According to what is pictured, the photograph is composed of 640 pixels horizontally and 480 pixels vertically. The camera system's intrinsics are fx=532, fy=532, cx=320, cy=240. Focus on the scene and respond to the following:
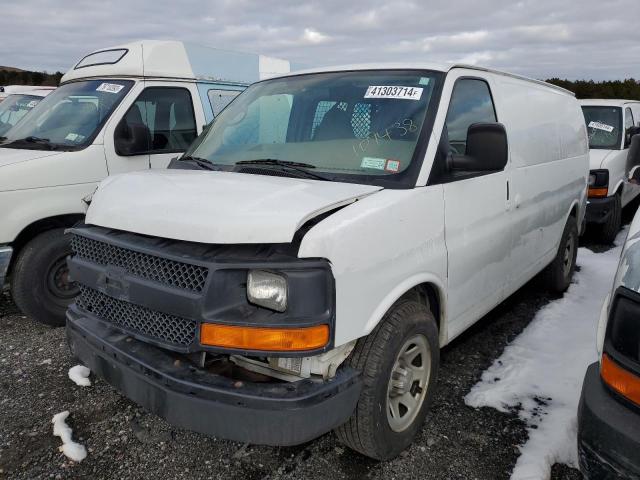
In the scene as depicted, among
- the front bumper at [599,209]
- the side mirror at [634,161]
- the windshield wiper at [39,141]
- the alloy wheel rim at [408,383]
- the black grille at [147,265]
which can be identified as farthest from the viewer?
the front bumper at [599,209]

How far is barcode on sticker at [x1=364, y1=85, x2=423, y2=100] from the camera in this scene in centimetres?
306

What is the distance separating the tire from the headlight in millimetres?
3763

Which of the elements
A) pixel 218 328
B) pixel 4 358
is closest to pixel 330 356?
pixel 218 328

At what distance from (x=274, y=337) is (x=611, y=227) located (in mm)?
6553

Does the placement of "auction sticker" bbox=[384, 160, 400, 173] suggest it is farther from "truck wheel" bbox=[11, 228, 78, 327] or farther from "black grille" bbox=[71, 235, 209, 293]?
"truck wheel" bbox=[11, 228, 78, 327]

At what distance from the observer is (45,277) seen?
448cm

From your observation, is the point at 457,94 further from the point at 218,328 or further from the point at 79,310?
the point at 79,310

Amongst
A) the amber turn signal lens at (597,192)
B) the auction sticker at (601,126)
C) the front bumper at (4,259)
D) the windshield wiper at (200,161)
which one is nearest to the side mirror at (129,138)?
the front bumper at (4,259)

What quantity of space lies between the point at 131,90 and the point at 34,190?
1.43 meters

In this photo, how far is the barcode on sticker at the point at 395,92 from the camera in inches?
121

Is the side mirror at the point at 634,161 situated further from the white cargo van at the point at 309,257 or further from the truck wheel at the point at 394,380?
the truck wheel at the point at 394,380

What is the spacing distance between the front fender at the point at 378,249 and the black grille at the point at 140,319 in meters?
0.64

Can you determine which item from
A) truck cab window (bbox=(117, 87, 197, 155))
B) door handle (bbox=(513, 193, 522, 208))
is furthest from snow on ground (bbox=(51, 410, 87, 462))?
door handle (bbox=(513, 193, 522, 208))

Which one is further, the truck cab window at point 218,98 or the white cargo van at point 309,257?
the truck cab window at point 218,98
